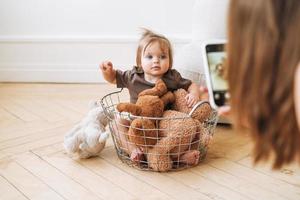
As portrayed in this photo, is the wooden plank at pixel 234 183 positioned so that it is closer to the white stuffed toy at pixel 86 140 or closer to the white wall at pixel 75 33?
the white stuffed toy at pixel 86 140

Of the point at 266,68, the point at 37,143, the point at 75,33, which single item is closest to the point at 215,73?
the point at 266,68

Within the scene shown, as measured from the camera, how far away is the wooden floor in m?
1.00

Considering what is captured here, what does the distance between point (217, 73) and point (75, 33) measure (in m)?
1.30

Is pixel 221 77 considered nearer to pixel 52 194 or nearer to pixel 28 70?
pixel 52 194

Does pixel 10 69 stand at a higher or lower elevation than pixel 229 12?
lower

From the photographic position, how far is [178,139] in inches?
43.0

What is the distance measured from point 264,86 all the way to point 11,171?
821 mm

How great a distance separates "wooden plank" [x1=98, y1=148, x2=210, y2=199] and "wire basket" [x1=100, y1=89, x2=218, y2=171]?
2cm

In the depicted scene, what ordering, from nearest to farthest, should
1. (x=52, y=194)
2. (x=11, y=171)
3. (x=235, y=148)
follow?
(x=52, y=194)
(x=11, y=171)
(x=235, y=148)

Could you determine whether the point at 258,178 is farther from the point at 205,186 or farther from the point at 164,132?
the point at 164,132

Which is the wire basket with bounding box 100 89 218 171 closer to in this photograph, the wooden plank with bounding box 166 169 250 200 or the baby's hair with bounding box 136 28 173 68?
the wooden plank with bounding box 166 169 250 200

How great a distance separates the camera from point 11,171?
1.12 metres

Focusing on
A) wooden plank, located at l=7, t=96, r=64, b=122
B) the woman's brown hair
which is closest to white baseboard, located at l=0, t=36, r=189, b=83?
wooden plank, located at l=7, t=96, r=64, b=122

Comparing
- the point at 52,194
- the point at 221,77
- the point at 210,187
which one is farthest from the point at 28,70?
the point at 221,77
